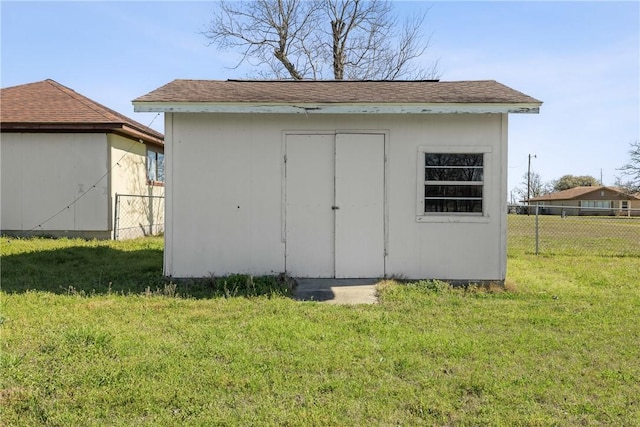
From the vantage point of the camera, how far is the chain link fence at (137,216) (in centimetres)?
1198

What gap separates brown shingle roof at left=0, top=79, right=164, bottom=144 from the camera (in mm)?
11250

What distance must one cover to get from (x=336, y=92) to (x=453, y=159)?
2247mm

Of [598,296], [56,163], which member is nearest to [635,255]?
[598,296]

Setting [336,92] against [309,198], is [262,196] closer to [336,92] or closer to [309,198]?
[309,198]

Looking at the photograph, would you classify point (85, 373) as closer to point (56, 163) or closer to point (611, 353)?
point (611, 353)

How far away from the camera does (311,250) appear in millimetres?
7223

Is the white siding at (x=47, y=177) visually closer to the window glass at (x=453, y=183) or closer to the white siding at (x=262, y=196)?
the white siding at (x=262, y=196)

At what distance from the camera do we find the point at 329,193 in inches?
283

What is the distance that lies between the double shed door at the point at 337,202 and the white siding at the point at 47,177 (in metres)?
6.62

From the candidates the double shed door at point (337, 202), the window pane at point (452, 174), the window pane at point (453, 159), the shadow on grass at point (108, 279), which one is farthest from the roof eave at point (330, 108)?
the shadow on grass at point (108, 279)

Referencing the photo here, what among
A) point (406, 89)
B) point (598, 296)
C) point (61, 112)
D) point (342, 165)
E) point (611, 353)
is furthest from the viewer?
point (61, 112)

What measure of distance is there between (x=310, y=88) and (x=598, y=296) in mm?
5606

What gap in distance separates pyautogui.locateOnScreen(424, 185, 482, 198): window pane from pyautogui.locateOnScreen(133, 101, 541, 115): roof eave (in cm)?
117

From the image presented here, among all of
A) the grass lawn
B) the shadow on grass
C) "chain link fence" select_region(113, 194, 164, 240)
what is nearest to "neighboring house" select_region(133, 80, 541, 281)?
the shadow on grass
